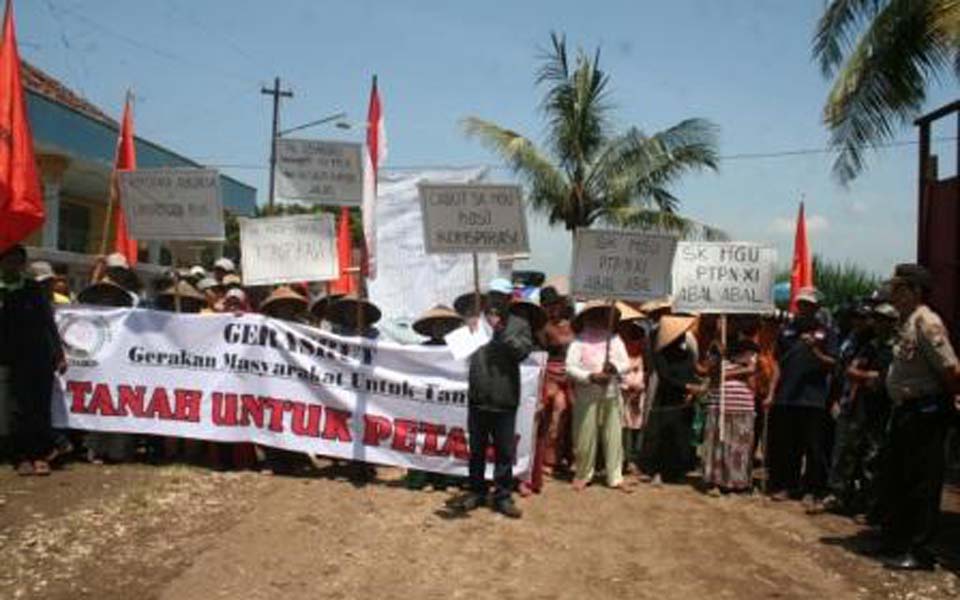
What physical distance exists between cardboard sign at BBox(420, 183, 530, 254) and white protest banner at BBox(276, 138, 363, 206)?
1.43 m

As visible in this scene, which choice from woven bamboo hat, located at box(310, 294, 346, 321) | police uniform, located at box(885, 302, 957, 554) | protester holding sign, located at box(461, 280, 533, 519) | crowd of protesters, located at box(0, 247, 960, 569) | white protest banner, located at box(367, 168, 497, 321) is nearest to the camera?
police uniform, located at box(885, 302, 957, 554)

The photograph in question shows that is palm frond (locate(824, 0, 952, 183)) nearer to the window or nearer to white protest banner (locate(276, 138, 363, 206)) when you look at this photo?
white protest banner (locate(276, 138, 363, 206))

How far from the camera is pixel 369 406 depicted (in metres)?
8.30

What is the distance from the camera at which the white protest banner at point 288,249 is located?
9.07 metres

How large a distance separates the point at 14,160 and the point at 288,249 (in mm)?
2444

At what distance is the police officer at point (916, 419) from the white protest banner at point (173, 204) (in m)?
5.66

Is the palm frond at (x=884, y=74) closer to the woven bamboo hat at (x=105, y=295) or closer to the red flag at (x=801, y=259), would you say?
the red flag at (x=801, y=259)

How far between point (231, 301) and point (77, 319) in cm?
130

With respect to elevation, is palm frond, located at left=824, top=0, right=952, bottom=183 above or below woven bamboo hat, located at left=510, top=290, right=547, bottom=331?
above

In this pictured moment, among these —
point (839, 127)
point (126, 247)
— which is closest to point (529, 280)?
point (839, 127)

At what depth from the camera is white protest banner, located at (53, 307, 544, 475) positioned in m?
8.23

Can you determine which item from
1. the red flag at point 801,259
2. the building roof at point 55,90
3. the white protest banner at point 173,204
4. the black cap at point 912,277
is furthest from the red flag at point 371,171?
the building roof at point 55,90

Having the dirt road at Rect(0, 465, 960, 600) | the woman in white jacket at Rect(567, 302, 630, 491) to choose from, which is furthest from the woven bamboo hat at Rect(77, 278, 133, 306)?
the woman in white jacket at Rect(567, 302, 630, 491)

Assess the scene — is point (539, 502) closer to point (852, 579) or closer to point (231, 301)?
point (852, 579)
